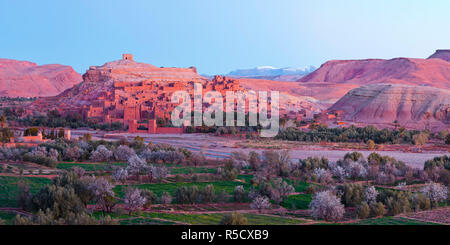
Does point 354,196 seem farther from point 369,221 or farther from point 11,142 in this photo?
point 11,142

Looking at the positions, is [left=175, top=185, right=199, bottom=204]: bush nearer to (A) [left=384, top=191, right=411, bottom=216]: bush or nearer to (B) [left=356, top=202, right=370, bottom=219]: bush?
(B) [left=356, top=202, right=370, bottom=219]: bush

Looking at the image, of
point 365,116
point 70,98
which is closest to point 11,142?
point 70,98

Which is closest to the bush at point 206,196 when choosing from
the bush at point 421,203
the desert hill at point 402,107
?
the bush at point 421,203

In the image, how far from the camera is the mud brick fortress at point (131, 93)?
122 feet

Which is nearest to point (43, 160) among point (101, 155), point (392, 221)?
point (101, 155)

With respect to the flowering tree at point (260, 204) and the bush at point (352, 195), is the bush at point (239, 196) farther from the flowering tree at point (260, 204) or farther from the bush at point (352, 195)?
the bush at point (352, 195)

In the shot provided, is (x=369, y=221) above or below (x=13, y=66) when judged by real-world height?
below

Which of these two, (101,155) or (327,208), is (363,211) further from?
(101,155)

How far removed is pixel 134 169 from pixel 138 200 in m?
5.41

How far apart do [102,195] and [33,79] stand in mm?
93274

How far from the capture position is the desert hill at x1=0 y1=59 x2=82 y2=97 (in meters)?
86.7

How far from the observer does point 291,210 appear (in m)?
11.6

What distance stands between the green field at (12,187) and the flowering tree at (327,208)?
7141 millimetres

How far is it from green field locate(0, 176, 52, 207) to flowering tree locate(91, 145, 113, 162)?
525 cm
